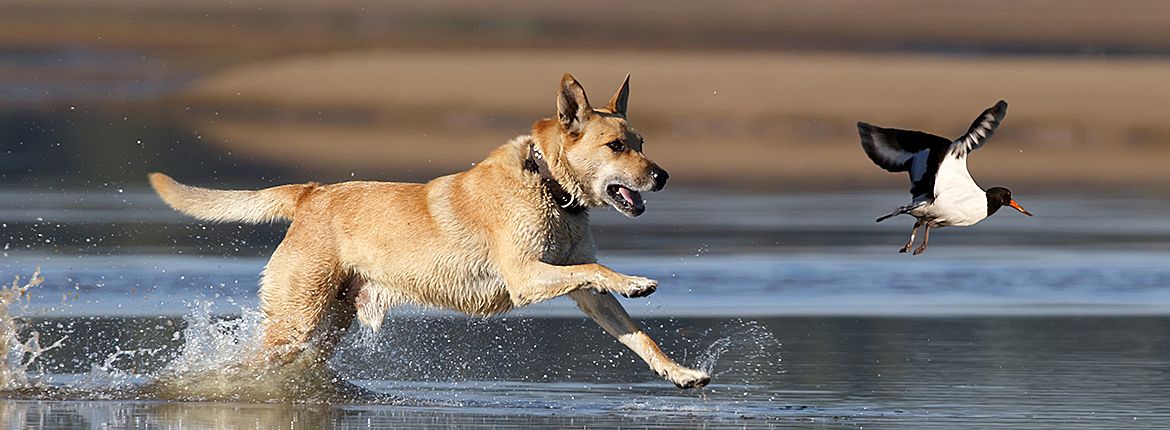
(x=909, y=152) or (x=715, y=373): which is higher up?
(x=909, y=152)

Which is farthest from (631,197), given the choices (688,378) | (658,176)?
(688,378)

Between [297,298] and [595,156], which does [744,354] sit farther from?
[297,298]

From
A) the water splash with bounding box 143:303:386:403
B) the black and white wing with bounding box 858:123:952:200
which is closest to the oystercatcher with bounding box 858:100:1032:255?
the black and white wing with bounding box 858:123:952:200

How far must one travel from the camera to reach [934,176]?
29.8 feet

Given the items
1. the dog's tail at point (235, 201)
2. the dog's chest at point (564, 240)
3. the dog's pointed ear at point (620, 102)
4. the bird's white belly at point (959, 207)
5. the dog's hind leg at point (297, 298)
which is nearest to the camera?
the dog's chest at point (564, 240)

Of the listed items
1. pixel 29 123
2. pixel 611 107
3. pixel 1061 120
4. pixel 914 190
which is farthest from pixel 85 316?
pixel 1061 120

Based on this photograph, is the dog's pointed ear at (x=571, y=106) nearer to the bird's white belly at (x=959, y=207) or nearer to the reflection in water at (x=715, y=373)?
the reflection in water at (x=715, y=373)

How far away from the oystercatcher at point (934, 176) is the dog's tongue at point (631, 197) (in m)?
0.96

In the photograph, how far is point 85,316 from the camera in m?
11.0

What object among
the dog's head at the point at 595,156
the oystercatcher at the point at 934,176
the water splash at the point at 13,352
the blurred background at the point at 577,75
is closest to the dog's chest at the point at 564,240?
the dog's head at the point at 595,156

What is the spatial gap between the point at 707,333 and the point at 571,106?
2323 millimetres

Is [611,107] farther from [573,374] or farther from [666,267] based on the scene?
[666,267]

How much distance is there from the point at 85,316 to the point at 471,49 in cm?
2635

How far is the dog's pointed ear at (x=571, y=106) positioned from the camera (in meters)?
8.73
